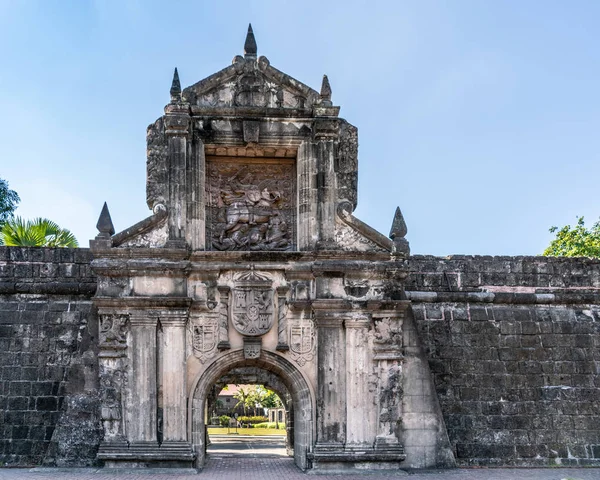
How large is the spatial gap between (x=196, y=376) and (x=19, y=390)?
3865mm

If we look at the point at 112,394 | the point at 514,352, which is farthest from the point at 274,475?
the point at 514,352

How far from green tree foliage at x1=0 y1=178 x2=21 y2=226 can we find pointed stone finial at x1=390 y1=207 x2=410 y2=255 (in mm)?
17531

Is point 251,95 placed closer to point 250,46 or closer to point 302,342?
point 250,46

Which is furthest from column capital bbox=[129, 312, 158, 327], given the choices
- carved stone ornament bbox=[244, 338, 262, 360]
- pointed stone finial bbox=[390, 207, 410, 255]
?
pointed stone finial bbox=[390, 207, 410, 255]

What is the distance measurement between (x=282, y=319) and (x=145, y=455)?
3614 millimetres

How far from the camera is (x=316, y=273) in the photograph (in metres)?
13.3

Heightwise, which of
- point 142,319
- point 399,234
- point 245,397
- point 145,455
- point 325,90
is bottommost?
point 245,397

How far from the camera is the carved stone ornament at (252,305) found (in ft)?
43.2

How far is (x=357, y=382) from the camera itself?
1312 cm

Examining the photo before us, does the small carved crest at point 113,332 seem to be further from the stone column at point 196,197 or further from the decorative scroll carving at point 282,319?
the decorative scroll carving at point 282,319

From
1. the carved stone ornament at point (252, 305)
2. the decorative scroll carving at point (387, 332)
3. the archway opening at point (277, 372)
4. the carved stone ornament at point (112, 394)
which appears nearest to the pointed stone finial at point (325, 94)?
the carved stone ornament at point (252, 305)

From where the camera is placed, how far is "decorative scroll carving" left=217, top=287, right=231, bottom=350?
13.1 m

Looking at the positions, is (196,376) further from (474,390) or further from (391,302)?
(474,390)

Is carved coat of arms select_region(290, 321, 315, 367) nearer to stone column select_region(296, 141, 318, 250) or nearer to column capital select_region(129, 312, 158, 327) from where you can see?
stone column select_region(296, 141, 318, 250)
